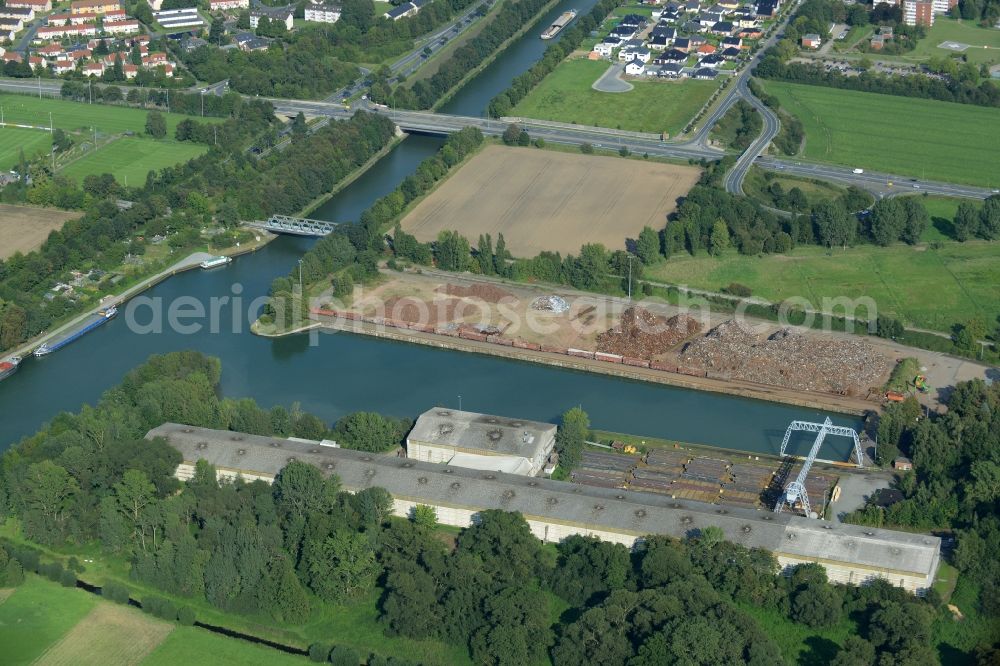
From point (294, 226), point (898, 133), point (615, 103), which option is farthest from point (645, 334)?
point (615, 103)

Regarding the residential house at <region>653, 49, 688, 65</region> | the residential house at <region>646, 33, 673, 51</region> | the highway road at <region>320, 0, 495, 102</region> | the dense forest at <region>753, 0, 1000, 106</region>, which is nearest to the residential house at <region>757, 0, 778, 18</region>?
the dense forest at <region>753, 0, 1000, 106</region>

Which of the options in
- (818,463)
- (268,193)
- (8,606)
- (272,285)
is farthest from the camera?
(268,193)

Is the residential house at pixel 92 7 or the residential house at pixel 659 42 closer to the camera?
the residential house at pixel 659 42

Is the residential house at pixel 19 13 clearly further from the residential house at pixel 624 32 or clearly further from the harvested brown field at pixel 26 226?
the residential house at pixel 624 32

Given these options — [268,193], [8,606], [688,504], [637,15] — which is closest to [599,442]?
[688,504]

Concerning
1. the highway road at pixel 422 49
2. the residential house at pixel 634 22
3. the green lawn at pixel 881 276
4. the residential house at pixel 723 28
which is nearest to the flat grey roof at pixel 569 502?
the green lawn at pixel 881 276

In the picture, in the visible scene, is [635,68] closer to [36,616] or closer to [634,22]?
[634,22]

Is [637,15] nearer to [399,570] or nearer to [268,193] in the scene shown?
[268,193]
